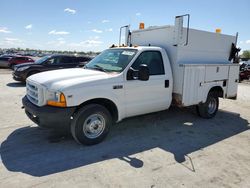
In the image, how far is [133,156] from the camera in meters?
4.18

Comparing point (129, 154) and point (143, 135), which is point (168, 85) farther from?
point (129, 154)

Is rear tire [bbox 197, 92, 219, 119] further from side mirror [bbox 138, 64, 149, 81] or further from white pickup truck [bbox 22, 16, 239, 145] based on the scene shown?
side mirror [bbox 138, 64, 149, 81]

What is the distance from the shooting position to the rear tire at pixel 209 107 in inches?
261

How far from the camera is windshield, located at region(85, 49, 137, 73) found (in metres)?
4.99

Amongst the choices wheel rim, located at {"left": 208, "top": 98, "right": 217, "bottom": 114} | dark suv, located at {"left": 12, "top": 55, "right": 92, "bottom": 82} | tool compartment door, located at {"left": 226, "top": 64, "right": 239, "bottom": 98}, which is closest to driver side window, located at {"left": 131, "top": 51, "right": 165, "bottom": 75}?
wheel rim, located at {"left": 208, "top": 98, "right": 217, "bottom": 114}

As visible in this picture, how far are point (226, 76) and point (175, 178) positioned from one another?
447 centimetres

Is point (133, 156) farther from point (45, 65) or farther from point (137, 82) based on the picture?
point (45, 65)

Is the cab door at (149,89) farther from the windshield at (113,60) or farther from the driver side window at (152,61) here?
the windshield at (113,60)

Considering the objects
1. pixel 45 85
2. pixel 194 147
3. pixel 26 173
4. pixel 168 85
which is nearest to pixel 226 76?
pixel 168 85

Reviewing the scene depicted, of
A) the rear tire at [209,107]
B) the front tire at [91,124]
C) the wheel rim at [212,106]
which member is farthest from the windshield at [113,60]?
the wheel rim at [212,106]

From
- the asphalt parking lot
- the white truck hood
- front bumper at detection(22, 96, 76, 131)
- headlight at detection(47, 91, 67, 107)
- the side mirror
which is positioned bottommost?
the asphalt parking lot

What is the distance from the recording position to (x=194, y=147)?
4.73 m

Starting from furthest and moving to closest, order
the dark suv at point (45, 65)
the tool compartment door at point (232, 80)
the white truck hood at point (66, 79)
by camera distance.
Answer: the dark suv at point (45, 65) → the tool compartment door at point (232, 80) → the white truck hood at point (66, 79)

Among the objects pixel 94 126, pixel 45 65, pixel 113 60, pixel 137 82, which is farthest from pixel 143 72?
pixel 45 65
